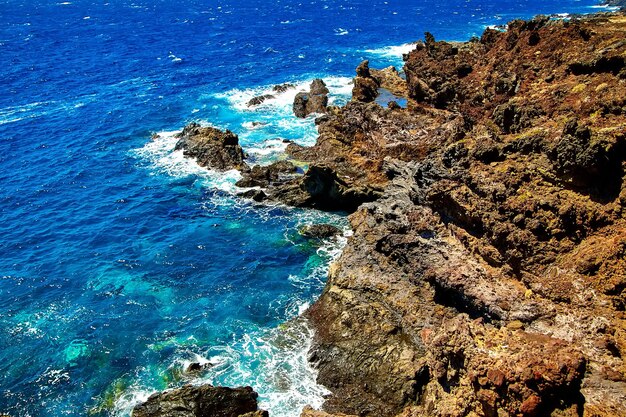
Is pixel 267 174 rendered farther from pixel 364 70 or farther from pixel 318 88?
pixel 318 88

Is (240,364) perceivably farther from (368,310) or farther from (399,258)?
(399,258)

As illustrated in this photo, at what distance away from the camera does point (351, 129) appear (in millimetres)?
51281

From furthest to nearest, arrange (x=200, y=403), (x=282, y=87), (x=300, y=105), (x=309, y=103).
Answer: (x=282, y=87)
(x=309, y=103)
(x=300, y=105)
(x=200, y=403)

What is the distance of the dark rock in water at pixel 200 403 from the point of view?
2269 cm

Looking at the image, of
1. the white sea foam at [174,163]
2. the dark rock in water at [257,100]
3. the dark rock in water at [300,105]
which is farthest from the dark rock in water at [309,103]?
the white sea foam at [174,163]

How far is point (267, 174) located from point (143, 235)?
1482 centimetres

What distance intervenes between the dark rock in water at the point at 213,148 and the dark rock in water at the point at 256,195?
5.95m

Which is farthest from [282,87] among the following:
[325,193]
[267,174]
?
[325,193]

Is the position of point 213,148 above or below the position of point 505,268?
below

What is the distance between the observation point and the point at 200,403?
22797 mm

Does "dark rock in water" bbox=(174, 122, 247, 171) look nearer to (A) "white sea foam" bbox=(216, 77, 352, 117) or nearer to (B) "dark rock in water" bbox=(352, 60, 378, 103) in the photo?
(A) "white sea foam" bbox=(216, 77, 352, 117)

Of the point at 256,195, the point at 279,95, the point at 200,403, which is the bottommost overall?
the point at 256,195

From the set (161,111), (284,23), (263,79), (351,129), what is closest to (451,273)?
(351,129)

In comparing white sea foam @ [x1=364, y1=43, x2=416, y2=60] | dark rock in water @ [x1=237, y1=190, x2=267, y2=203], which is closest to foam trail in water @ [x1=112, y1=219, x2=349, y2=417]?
dark rock in water @ [x1=237, y1=190, x2=267, y2=203]
